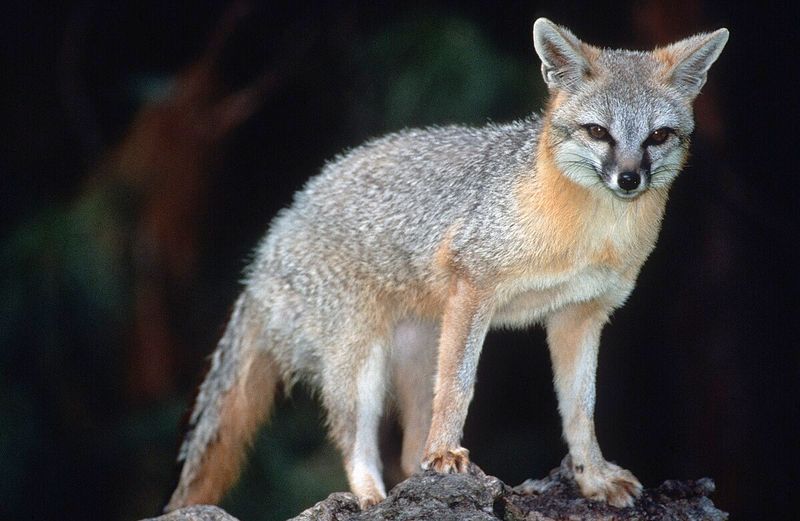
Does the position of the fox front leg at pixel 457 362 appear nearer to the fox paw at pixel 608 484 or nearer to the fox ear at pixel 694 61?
the fox paw at pixel 608 484

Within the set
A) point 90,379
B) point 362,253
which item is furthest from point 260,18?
point 362,253

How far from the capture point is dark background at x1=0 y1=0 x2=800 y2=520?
26.0 ft

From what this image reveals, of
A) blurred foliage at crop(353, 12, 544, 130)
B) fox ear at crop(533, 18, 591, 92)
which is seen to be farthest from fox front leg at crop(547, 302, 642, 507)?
blurred foliage at crop(353, 12, 544, 130)

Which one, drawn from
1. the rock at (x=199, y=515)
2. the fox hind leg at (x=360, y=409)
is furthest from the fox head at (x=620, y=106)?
the rock at (x=199, y=515)

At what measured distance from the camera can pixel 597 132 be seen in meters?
4.62

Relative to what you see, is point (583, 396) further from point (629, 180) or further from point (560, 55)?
point (560, 55)

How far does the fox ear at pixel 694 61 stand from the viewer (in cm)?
470

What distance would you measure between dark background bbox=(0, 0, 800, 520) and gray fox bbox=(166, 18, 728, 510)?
203 centimetres

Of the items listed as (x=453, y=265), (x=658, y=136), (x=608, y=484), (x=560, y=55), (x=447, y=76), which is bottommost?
(x=608, y=484)

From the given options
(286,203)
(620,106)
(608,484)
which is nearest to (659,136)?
(620,106)

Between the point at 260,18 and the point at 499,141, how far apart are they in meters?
3.34

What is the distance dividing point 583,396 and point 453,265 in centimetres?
74

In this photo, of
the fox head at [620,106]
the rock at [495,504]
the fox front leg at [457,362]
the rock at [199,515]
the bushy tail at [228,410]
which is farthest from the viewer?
the bushy tail at [228,410]

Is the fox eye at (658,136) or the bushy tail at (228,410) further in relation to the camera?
the bushy tail at (228,410)
